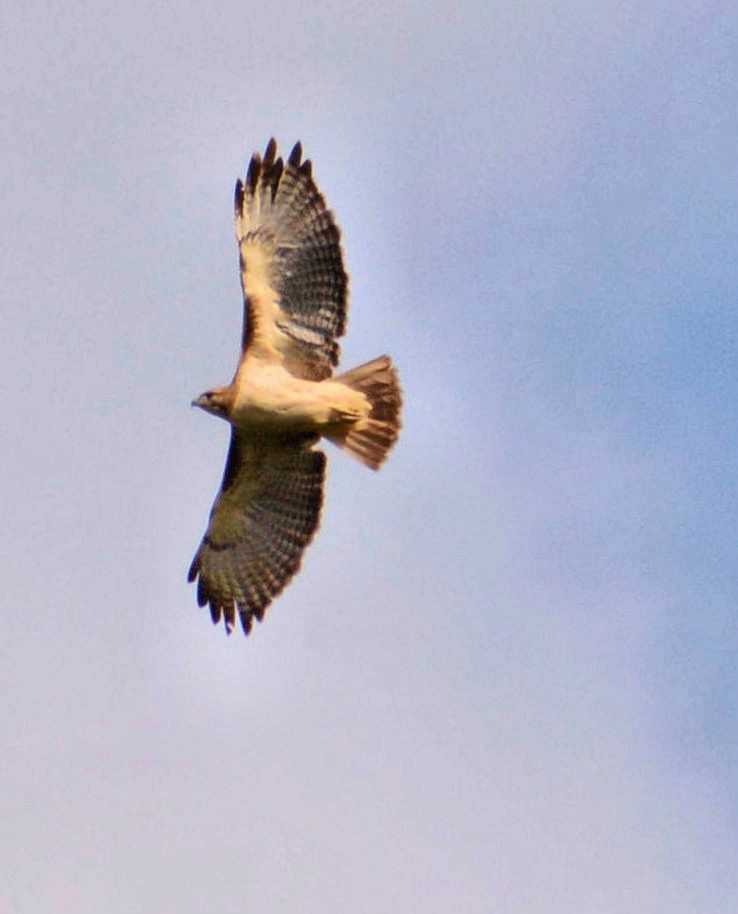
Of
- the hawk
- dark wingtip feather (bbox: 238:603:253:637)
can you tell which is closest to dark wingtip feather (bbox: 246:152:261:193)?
the hawk

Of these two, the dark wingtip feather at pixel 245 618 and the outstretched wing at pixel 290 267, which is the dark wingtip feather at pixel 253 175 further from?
the dark wingtip feather at pixel 245 618

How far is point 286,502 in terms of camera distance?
21891mm

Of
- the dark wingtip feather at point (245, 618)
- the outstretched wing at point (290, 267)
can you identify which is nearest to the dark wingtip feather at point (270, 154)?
the outstretched wing at point (290, 267)

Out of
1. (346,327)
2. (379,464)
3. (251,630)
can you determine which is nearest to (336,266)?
(346,327)

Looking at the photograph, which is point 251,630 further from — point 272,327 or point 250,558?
point 272,327

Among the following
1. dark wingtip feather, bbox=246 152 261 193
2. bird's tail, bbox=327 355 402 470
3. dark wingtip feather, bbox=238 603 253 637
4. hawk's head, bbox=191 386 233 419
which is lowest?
dark wingtip feather, bbox=238 603 253 637

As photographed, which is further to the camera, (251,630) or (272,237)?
(251,630)

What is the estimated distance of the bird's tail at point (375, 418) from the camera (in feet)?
69.2

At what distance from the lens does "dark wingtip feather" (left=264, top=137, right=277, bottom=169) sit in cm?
2073

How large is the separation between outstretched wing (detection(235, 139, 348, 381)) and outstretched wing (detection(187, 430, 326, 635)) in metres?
1.04

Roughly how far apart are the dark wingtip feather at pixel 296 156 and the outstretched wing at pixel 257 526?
2.48 meters

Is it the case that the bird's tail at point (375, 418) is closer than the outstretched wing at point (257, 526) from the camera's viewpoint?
Yes

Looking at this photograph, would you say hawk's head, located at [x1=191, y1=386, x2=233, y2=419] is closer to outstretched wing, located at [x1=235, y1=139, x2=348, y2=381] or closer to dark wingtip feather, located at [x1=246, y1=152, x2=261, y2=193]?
outstretched wing, located at [x1=235, y1=139, x2=348, y2=381]

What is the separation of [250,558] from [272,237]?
3317 millimetres
